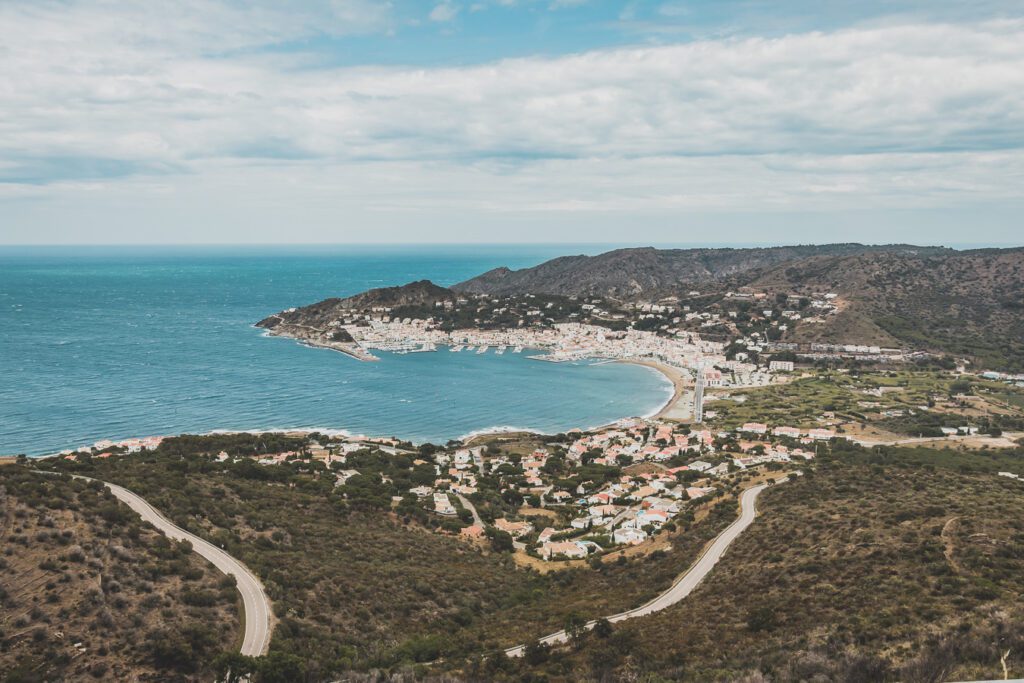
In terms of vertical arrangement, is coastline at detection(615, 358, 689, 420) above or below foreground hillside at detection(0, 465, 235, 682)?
below

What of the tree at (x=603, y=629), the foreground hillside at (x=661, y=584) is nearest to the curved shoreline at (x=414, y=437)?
the foreground hillside at (x=661, y=584)

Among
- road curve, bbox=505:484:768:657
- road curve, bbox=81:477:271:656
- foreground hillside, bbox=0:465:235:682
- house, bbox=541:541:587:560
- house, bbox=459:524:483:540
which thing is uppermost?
foreground hillside, bbox=0:465:235:682

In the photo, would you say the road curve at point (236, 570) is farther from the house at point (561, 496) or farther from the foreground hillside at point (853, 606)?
the house at point (561, 496)

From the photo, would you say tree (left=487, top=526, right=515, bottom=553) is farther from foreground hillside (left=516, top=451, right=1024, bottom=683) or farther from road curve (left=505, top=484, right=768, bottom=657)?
foreground hillside (left=516, top=451, right=1024, bottom=683)

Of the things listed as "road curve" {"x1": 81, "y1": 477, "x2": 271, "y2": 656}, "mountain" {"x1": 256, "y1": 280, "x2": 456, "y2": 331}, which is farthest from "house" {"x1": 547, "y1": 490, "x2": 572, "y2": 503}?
"mountain" {"x1": 256, "y1": 280, "x2": 456, "y2": 331}

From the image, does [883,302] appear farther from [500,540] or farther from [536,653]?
[536,653]

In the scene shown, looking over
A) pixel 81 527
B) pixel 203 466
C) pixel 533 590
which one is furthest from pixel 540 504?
pixel 81 527
